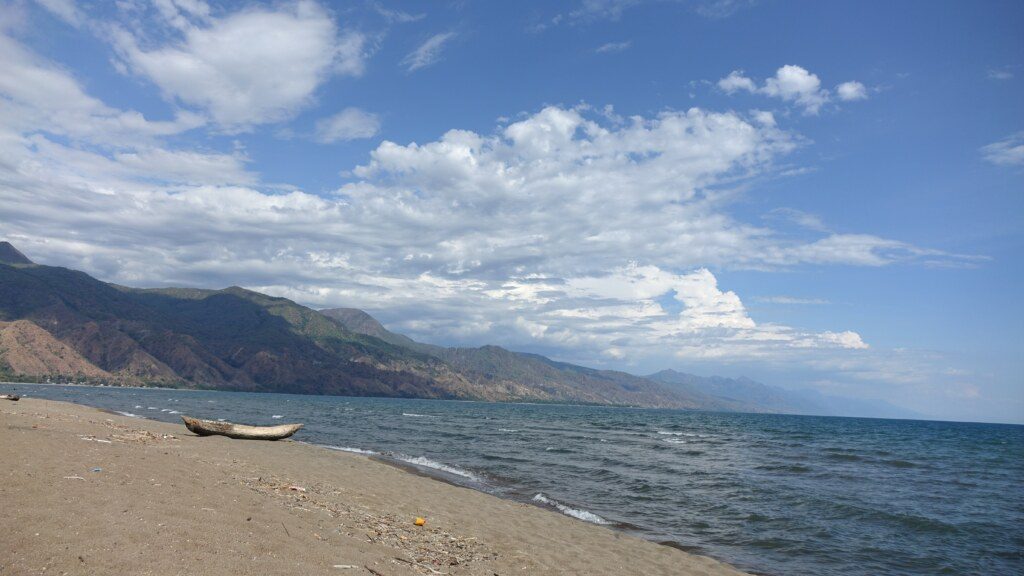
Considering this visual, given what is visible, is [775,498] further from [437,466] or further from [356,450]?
[356,450]

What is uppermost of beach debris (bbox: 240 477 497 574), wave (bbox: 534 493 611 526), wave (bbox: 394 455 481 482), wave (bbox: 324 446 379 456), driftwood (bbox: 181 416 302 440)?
beach debris (bbox: 240 477 497 574)

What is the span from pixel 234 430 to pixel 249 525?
25.7 m

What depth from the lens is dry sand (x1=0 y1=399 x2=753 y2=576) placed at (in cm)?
785

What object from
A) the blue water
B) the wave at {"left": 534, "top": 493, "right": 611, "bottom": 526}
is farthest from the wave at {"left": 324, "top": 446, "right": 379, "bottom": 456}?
the wave at {"left": 534, "top": 493, "right": 611, "bottom": 526}

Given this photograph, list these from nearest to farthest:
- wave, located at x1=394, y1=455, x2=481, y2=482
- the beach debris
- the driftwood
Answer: the beach debris, wave, located at x1=394, y1=455, x2=481, y2=482, the driftwood

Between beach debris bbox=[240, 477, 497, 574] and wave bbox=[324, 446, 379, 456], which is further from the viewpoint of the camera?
wave bbox=[324, 446, 379, 456]

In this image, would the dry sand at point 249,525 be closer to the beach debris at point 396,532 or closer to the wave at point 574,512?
the beach debris at point 396,532

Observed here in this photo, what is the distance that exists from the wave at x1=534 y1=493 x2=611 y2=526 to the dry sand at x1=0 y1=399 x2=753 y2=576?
3.52 ft

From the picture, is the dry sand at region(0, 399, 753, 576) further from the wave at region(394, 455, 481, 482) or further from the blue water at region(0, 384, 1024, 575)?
the wave at region(394, 455, 481, 482)

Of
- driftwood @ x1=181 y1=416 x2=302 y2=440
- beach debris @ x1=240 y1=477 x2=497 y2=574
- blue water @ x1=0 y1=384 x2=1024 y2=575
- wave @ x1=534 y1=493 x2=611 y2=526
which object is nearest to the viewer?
beach debris @ x1=240 y1=477 x2=497 y2=574

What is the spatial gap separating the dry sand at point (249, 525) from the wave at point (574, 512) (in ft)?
A: 3.52

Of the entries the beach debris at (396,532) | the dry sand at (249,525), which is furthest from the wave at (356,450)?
the beach debris at (396,532)

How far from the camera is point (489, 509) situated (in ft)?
63.9

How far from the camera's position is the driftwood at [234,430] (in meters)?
31.8
